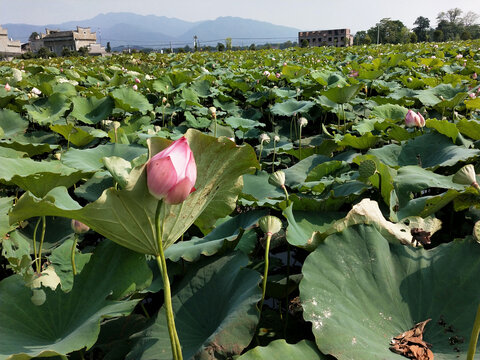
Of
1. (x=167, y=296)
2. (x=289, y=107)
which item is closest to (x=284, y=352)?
(x=167, y=296)

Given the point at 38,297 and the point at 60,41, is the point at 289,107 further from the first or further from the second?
the point at 60,41

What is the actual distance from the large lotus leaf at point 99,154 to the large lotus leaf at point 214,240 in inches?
24.2

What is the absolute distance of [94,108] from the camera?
2.76 metres

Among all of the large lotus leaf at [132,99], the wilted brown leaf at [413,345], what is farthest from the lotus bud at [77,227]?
the large lotus leaf at [132,99]

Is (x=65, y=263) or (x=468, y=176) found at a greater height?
(x=468, y=176)

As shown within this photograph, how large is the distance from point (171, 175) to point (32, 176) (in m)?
0.70

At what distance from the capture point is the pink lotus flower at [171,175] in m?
0.54

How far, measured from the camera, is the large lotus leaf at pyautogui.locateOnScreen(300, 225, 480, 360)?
25.8 inches

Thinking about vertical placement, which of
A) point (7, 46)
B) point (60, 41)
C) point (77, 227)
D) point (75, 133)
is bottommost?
point (77, 227)

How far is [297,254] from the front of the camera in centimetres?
130

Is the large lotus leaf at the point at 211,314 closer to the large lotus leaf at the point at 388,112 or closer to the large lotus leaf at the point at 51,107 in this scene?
the large lotus leaf at the point at 388,112

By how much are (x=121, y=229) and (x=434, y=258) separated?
2.00 feet

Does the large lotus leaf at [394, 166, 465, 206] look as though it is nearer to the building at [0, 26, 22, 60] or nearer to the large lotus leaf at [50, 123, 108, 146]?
the large lotus leaf at [50, 123, 108, 146]

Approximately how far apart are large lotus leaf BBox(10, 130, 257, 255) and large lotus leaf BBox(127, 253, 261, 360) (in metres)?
0.18
